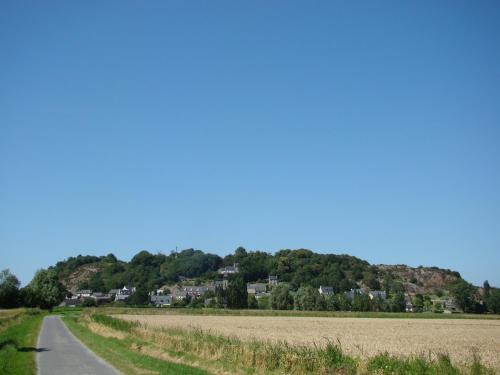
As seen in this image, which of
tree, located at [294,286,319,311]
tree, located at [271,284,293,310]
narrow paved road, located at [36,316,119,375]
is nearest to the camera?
narrow paved road, located at [36,316,119,375]

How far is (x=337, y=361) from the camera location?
18984 millimetres

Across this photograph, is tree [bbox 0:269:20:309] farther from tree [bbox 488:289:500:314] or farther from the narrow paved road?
tree [bbox 488:289:500:314]

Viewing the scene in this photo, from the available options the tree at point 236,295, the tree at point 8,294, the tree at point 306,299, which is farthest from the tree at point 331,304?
the tree at point 8,294

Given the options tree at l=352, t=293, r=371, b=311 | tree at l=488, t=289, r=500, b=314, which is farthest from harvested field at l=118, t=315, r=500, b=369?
tree at l=488, t=289, r=500, b=314

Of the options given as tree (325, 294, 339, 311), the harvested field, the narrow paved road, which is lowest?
the narrow paved road

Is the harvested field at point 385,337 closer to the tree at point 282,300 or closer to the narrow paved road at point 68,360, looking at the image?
the narrow paved road at point 68,360

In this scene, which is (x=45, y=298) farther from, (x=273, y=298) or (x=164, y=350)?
(x=164, y=350)

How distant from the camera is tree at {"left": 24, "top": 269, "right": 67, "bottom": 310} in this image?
100 meters

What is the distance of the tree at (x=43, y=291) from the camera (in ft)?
330

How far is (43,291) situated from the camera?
3967 inches

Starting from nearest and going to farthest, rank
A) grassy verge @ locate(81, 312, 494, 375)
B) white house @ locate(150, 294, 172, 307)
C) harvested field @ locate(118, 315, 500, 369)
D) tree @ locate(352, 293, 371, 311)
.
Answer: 1. grassy verge @ locate(81, 312, 494, 375)
2. harvested field @ locate(118, 315, 500, 369)
3. tree @ locate(352, 293, 371, 311)
4. white house @ locate(150, 294, 172, 307)

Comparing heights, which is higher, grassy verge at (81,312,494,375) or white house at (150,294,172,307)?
white house at (150,294,172,307)

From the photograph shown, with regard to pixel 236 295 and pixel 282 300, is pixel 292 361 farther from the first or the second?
pixel 236 295

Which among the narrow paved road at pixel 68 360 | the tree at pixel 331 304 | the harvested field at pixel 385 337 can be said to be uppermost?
the tree at pixel 331 304
